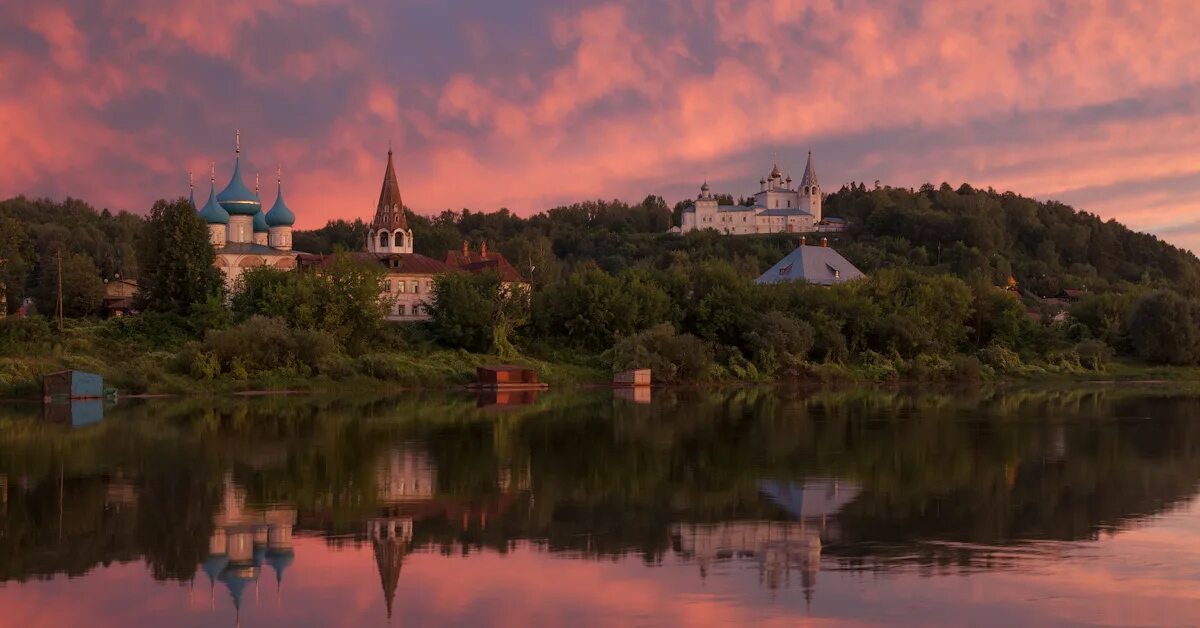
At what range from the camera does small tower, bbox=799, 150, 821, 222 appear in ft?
488

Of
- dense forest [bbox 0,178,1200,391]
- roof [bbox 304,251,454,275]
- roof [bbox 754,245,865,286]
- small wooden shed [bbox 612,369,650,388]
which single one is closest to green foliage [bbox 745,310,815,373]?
dense forest [bbox 0,178,1200,391]

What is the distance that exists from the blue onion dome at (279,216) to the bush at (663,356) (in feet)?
72.4

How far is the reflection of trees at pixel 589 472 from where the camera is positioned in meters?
16.5

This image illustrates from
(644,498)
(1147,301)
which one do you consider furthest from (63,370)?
(1147,301)

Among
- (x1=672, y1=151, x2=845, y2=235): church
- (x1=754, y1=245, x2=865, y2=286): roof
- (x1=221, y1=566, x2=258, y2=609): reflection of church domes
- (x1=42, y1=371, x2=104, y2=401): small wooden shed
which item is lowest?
(x1=221, y1=566, x2=258, y2=609): reflection of church domes

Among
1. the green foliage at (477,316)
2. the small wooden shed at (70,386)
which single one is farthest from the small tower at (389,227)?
the small wooden shed at (70,386)

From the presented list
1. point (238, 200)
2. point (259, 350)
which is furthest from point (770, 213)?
point (259, 350)

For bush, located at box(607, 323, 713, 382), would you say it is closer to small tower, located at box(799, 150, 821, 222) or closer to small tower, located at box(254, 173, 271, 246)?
small tower, located at box(254, 173, 271, 246)

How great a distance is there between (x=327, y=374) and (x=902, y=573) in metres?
39.0

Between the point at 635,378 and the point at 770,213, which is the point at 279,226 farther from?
the point at 770,213

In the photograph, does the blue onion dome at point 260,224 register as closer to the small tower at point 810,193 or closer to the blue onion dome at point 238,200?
the blue onion dome at point 238,200

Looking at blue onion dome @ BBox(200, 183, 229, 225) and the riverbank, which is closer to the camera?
the riverbank

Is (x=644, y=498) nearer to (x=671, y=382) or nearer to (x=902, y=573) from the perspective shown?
(x=902, y=573)

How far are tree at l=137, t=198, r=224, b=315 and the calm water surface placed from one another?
88.1 ft
